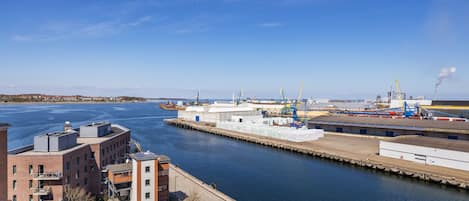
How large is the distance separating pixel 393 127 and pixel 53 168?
1925 cm

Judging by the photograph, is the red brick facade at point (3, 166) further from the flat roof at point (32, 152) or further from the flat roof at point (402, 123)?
the flat roof at point (402, 123)

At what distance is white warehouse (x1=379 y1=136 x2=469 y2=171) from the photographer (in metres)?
12.0

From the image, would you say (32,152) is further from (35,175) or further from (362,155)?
(362,155)

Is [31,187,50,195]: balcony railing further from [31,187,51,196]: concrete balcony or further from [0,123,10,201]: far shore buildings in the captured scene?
[0,123,10,201]: far shore buildings

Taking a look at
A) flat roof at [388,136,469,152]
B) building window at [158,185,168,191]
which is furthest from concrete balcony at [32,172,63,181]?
flat roof at [388,136,469,152]

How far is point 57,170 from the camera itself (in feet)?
23.9

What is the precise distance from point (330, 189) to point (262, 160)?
5.49 m

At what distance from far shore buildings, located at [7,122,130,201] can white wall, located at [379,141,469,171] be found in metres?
12.5

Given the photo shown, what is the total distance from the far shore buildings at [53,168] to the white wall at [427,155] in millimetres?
12537

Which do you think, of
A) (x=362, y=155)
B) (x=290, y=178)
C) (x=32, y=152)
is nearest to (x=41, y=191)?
(x=32, y=152)

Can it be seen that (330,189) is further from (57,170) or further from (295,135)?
(295,135)

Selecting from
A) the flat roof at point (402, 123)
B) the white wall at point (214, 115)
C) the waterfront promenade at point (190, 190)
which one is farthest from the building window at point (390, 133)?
the white wall at point (214, 115)

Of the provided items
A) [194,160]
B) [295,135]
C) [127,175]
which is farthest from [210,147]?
[127,175]

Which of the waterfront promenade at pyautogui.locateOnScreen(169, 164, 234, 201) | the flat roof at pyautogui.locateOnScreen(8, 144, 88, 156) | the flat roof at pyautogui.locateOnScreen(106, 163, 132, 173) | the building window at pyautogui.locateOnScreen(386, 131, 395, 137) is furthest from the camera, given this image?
the building window at pyautogui.locateOnScreen(386, 131, 395, 137)
